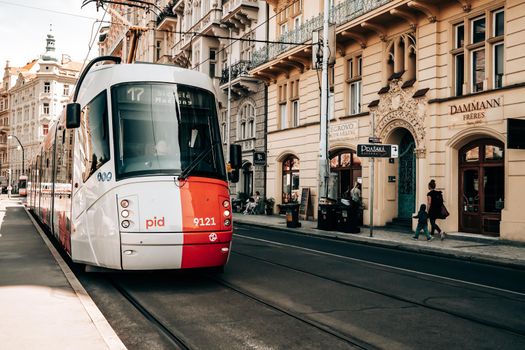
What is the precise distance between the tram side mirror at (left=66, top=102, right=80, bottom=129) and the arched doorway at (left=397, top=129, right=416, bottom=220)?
607 inches

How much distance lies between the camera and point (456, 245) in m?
15.4

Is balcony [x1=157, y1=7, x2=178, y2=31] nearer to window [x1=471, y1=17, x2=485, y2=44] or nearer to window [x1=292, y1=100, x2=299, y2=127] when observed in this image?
window [x1=292, y1=100, x2=299, y2=127]

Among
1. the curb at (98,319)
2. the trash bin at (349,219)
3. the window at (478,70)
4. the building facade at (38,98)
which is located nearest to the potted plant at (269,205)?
the trash bin at (349,219)

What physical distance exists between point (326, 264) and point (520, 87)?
29.6ft

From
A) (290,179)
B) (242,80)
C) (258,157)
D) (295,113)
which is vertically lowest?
(290,179)

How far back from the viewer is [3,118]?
367ft

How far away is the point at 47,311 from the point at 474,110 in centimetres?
1503

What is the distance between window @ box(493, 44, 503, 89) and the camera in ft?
56.2

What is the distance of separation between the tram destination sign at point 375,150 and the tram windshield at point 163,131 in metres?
9.18

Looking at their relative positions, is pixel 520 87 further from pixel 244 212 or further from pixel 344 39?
pixel 244 212

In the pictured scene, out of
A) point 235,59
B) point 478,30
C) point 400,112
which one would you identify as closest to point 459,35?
point 478,30

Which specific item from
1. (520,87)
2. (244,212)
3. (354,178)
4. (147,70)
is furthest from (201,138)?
(244,212)

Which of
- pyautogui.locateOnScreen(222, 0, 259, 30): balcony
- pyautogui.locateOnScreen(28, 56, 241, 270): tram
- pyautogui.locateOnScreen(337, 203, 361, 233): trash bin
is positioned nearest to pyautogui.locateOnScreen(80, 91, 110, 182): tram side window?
pyautogui.locateOnScreen(28, 56, 241, 270): tram

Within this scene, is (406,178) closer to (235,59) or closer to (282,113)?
(282,113)
